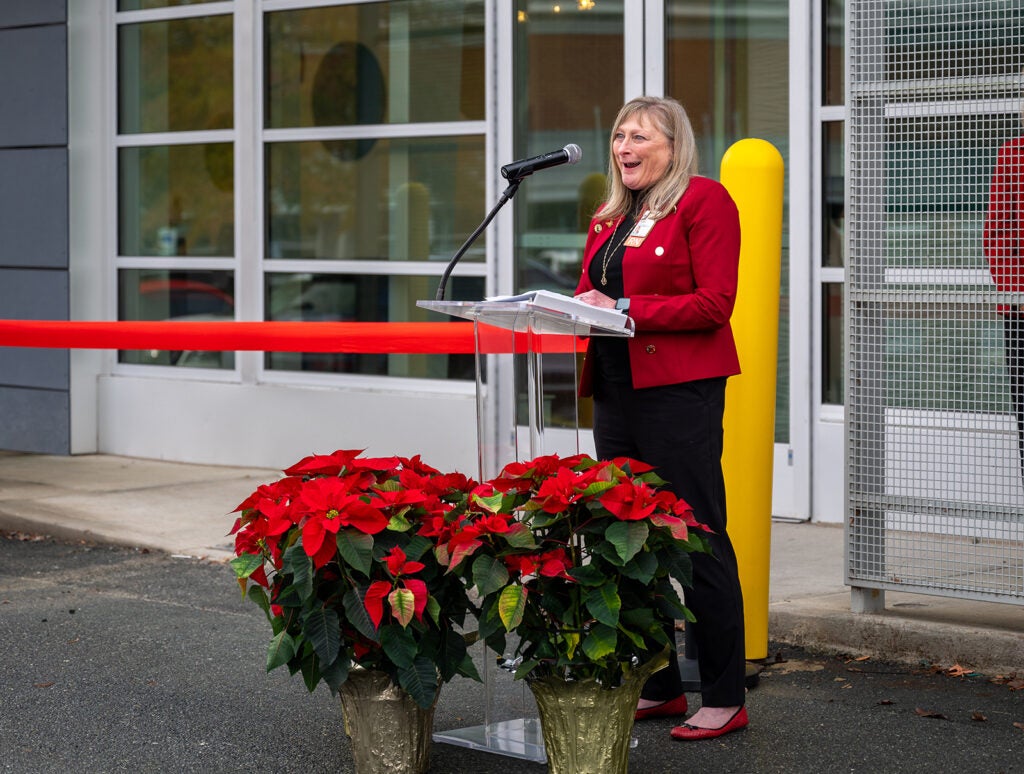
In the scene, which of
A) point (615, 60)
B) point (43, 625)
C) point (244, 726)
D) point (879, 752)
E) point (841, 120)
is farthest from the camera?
point (615, 60)

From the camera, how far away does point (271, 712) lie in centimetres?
491

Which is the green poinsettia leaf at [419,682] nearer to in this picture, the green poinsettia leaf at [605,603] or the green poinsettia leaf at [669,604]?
the green poinsettia leaf at [605,603]

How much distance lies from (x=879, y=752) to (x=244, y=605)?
3.09m

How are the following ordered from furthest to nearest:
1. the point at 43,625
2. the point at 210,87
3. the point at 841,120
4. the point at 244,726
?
the point at 210,87 < the point at 841,120 < the point at 43,625 < the point at 244,726

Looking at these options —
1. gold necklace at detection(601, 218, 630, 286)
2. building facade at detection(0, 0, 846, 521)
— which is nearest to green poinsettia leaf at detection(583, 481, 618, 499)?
gold necklace at detection(601, 218, 630, 286)

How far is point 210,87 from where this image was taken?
35.6 feet

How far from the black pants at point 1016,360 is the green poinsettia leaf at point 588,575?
2240 millimetres

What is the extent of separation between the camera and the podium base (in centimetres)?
442

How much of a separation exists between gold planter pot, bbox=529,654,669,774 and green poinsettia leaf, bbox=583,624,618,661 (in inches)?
6.1

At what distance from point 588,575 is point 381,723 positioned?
2.48ft

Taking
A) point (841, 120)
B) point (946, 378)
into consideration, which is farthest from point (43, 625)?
point (841, 120)

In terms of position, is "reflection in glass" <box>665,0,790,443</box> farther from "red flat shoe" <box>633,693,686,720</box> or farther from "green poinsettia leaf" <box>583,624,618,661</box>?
"green poinsettia leaf" <box>583,624,618,661</box>

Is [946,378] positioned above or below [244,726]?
above

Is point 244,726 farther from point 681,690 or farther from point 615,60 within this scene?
point 615,60
